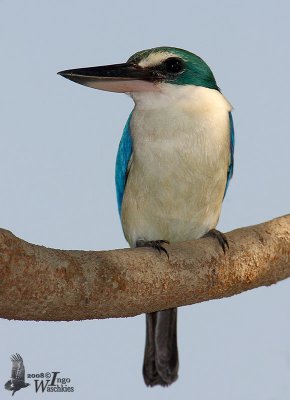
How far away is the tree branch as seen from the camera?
2.93 m

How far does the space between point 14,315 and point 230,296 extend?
1.49m

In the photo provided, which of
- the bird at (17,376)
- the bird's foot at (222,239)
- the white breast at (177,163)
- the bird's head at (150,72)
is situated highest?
the bird's head at (150,72)

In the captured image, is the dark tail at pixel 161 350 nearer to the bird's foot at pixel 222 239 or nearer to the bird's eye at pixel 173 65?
the bird's foot at pixel 222 239

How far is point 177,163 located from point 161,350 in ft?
4.41

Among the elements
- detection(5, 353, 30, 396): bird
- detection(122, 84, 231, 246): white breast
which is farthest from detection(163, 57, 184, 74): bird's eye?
detection(5, 353, 30, 396): bird

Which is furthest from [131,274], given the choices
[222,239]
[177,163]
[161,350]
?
[161,350]

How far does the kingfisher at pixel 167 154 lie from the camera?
4.30 m

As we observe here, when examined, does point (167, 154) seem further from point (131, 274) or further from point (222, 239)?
point (131, 274)

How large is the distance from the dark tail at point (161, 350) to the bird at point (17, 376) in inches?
32.5

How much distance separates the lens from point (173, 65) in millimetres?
4316

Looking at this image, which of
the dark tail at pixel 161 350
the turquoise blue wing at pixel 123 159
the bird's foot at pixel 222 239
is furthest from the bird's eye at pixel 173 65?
the dark tail at pixel 161 350

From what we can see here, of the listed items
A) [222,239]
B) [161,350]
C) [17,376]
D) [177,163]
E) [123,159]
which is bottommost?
[17,376]

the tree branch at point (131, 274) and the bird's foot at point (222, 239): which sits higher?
the bird's foot at point (222, 239)

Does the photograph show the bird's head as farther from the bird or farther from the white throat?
the bird
